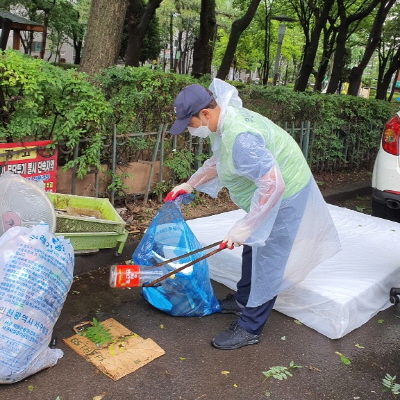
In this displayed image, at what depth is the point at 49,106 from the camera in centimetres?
397

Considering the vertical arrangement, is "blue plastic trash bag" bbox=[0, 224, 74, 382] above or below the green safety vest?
below

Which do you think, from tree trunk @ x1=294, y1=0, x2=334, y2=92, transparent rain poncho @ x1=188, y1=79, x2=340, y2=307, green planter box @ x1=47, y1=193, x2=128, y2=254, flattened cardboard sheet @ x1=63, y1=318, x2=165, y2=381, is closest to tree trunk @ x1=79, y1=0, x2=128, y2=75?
green planter box @ x1=47, y1=193, x2=128, y2=254

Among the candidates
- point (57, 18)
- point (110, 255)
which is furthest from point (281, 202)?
point (57, 18)

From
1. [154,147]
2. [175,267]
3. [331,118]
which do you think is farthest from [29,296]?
[331,118]

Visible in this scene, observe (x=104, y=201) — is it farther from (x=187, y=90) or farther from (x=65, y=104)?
(x=187, y=90)

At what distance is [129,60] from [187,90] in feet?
32.1

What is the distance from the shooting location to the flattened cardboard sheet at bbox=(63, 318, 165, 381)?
8.65 ft

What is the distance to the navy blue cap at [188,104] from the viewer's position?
2.60 m

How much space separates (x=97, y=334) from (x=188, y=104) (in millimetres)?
1477

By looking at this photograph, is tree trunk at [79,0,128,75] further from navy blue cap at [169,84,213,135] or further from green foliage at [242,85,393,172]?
navy blue cap at [169,84,213,135]

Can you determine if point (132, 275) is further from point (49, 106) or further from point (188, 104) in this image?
point (49, 106)

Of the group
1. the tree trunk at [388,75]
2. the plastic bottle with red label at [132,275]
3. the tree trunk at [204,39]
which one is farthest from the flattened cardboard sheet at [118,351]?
the tree trunk at [388,75]

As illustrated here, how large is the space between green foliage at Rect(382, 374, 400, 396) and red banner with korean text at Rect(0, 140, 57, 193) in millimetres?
2864

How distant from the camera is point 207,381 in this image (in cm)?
261
